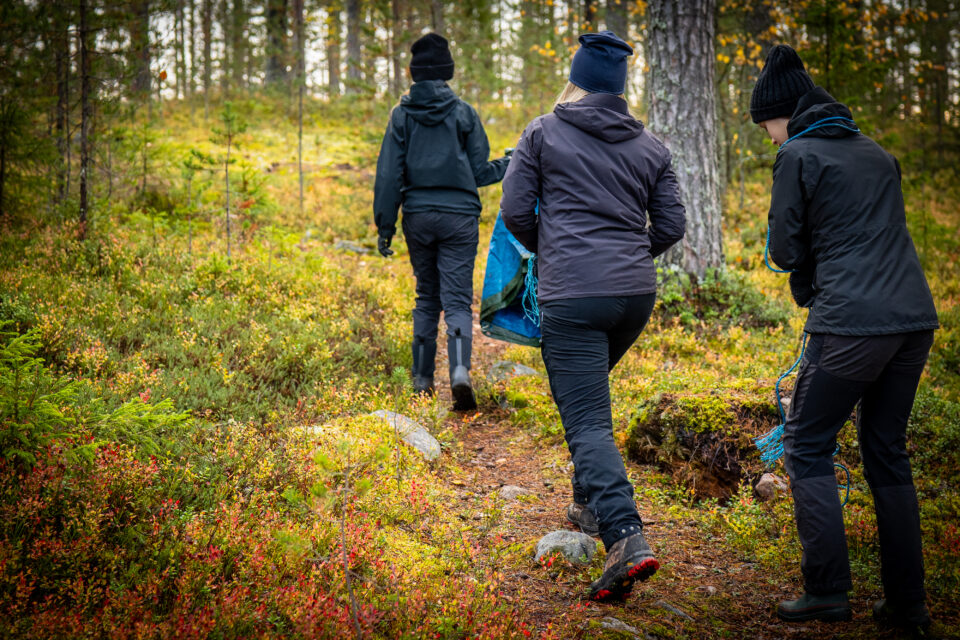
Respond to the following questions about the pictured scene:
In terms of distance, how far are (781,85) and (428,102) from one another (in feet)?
10.6

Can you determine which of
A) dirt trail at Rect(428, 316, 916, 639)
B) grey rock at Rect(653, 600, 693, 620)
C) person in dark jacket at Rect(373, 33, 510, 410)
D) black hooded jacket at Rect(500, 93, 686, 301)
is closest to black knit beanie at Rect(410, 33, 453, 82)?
person in dark jacket at Rect(373, 33, 510, 410)

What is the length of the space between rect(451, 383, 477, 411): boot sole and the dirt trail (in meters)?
0.88

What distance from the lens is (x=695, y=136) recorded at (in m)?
7.82

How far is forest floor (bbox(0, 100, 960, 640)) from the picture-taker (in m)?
2.61

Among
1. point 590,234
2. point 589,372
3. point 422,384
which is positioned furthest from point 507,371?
point 590,234

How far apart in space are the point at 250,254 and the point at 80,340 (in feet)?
12.4

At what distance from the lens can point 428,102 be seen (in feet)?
18.0

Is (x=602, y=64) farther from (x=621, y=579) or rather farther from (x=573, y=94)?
(x=621, y=579)

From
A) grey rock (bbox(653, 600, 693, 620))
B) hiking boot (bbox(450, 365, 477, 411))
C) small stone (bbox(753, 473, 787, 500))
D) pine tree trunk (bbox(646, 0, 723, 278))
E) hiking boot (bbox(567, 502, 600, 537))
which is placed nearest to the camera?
grey rock (bbox(653, 600, 693, 620))

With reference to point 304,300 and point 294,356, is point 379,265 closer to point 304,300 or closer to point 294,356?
point 304,300

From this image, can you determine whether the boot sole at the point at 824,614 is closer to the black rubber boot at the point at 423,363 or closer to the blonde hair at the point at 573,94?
the blonde hair at the point at 573,94

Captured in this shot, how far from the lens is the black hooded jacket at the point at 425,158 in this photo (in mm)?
5504

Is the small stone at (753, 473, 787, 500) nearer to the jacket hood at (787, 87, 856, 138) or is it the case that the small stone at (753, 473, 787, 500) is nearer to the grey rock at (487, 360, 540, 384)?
the jacket hood at (787, 87, 856, 138)

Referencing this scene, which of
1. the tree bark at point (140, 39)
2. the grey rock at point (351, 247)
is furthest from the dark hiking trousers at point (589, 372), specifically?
the tree bark at point (140, 39)
